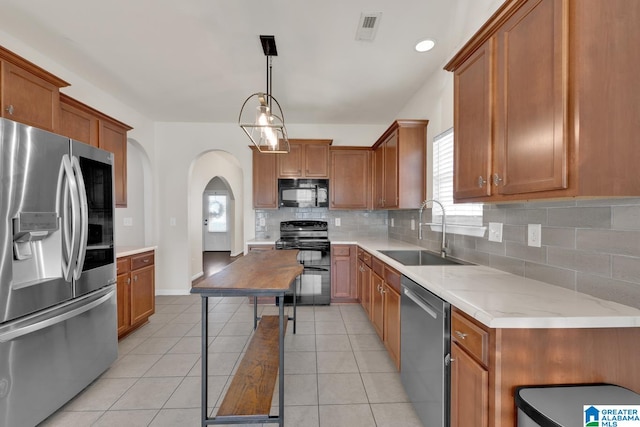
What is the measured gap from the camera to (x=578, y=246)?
4.19ft

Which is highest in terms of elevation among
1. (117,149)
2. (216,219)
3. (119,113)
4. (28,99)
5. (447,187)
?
(119,113)

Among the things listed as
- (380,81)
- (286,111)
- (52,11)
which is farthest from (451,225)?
(52,11)

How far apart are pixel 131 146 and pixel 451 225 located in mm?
4411

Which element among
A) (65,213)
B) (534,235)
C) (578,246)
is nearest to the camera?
(578,246)

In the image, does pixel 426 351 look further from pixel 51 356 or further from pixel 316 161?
pixel 316 161

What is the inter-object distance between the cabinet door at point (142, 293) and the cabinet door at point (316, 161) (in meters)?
2.40

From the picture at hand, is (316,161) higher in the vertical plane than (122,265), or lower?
higher

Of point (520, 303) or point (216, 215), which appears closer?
point (520, 303)

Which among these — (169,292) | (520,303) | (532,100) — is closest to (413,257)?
(520,303)

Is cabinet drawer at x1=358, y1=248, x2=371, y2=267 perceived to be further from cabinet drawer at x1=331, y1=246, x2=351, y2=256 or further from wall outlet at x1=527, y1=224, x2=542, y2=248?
wall outlet at x1=527, y1=224, x2=542, y2=248

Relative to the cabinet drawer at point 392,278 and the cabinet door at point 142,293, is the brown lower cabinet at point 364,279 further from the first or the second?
the cabinet door at point 142,293

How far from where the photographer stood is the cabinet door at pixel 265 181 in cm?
A: 413

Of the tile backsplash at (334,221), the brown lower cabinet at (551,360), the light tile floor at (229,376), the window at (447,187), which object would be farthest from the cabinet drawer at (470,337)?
the tile backsplash at (334,221)

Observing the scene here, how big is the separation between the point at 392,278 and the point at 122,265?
2575 millimetres
